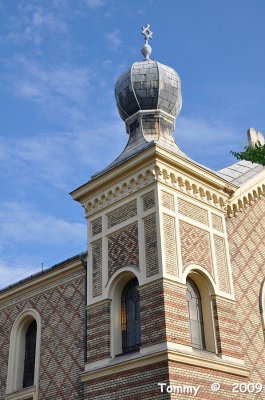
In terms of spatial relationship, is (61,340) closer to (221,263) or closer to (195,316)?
(195,316)

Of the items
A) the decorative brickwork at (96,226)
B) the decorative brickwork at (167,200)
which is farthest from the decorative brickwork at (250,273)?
the decorative brickwork at (96,226)

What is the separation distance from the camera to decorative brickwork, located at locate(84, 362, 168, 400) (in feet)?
37.1

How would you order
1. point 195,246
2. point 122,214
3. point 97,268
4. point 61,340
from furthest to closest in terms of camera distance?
point 61,340
point 97,268
point 122,214
point 195,246

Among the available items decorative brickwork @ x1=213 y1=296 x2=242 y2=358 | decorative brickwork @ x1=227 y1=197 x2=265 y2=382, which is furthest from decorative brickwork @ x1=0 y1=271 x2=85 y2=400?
decorative brickwork @ x1=227 y1=197 x2=265 y2=382

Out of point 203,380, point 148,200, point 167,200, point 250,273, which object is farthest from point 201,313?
point 148,200

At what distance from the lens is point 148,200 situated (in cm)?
1344

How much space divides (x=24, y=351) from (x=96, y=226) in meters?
4.70

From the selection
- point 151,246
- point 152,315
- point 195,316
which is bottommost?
point 152,315

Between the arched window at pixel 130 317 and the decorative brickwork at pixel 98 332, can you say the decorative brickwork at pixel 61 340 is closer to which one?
the decorative brickwork at pixel 98 332

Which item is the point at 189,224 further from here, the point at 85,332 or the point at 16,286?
the point at 16,286

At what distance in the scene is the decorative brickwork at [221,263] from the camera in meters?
13.8

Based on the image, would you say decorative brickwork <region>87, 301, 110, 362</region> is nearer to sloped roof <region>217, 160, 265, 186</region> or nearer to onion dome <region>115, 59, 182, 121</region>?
sloped roof <region>217, 160, 265, 186</region>

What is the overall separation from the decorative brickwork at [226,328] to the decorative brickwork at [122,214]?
2.85m

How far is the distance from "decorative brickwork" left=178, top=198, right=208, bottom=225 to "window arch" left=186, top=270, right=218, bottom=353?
140cm
